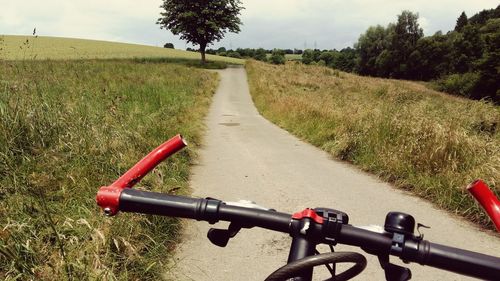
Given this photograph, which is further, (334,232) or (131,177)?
(131,177)

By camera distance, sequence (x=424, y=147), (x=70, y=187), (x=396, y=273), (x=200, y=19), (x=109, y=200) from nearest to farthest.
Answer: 1. (x=396, y=273)
2. (x=109, y=200)
3. (x=70, y=187)
4. (x=424, y=147)
5. (x=200, y=19)

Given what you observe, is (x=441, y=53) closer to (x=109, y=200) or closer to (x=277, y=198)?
(x=277, y=198)

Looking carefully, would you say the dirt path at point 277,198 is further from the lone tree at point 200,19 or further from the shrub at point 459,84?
the shrub at point 459,84

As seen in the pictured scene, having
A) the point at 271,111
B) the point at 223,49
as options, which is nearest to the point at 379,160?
the point at 271,111

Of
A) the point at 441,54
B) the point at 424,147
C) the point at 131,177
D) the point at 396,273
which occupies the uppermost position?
the point at 441,54

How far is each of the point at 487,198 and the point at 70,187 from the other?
421cm

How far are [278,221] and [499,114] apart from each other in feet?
34.8

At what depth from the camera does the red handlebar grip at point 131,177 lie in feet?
4.21

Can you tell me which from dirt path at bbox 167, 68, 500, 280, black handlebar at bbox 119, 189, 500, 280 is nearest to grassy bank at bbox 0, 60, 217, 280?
dirt path at bbox 167, 68, 500, 280

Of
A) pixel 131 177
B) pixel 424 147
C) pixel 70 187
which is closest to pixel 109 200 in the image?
pixel 131 177

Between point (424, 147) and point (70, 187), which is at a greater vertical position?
point (424, 147)

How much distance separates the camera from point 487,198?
1.09 meters

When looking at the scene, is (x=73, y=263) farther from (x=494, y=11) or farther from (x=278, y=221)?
(x=494, y=11)

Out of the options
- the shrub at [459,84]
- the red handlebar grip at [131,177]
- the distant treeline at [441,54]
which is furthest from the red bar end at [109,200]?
the shrub at [459,84]
